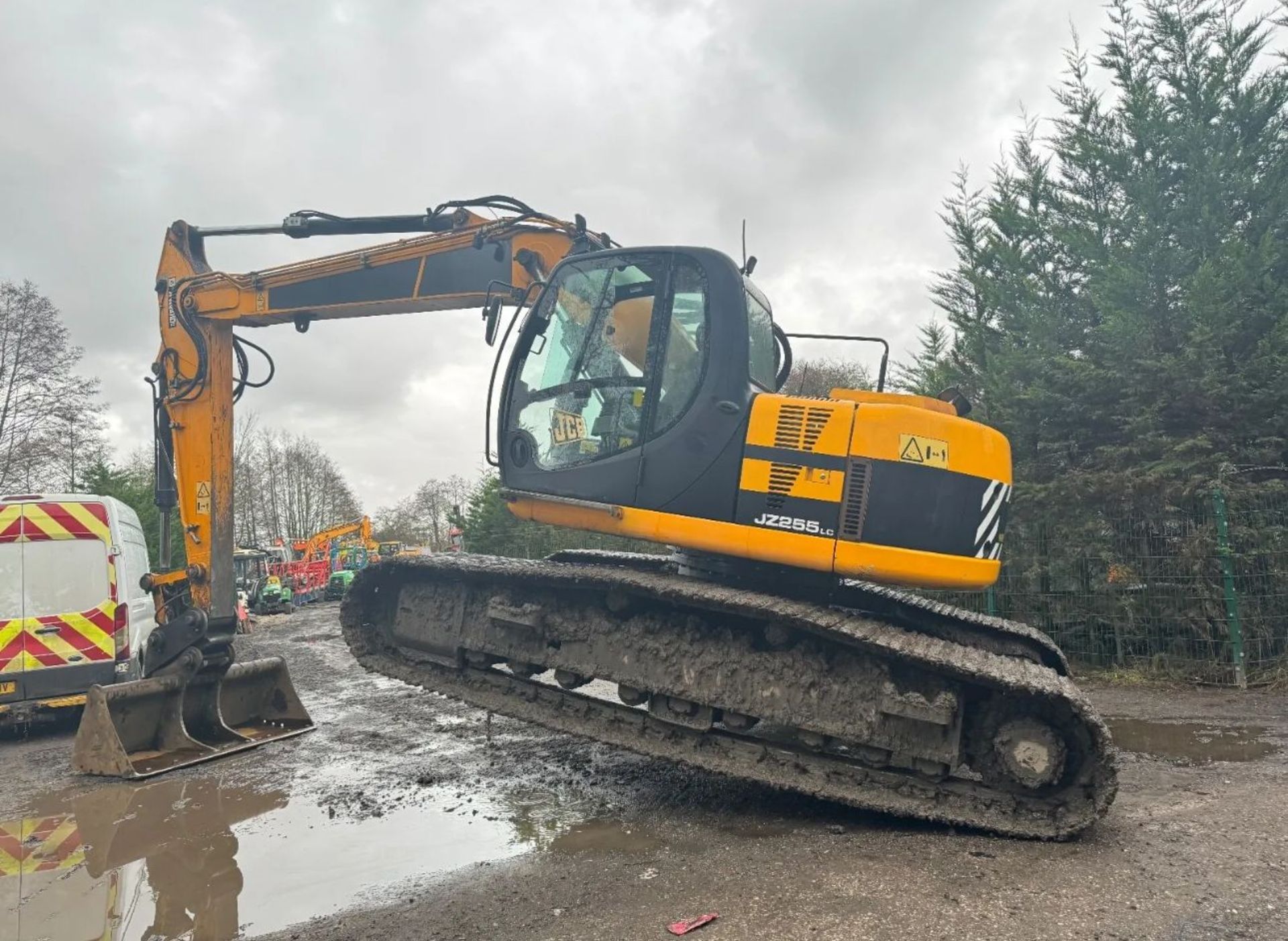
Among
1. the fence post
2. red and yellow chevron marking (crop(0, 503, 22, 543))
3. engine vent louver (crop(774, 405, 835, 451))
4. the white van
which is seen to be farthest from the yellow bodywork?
red and yellow chevron marking (crop(0, 503, 22, 543))

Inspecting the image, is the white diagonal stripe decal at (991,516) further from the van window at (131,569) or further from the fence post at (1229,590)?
the van window at (131,569)

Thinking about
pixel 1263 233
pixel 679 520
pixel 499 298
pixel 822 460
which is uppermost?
pixel 1263 233

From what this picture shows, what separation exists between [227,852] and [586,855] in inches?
70.6

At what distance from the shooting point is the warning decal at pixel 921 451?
→ 14.4ft

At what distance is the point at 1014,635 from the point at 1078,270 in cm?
854

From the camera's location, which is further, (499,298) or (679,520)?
(499,298)

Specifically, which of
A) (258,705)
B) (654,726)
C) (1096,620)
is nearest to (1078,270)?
(1096,620)

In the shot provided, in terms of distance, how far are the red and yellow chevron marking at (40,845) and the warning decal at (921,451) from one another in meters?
4.49

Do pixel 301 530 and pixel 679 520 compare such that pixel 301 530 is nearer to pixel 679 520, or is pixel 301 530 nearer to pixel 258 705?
pixel 258 705

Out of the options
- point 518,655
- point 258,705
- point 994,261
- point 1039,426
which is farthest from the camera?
point 994,261

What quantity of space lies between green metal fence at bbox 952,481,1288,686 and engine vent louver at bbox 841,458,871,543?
5.56 m

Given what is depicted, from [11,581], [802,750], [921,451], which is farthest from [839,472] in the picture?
[11,581]

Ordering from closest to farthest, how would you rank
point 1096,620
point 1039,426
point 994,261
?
point 1096,620 < point 1039,426 < point 994,261

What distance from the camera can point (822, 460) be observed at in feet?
14.6
